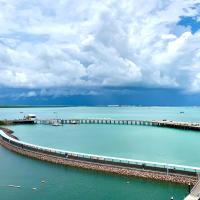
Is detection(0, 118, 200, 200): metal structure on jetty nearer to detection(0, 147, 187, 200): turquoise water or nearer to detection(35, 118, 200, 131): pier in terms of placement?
detection(0, 147, 187, 200): turquoise water

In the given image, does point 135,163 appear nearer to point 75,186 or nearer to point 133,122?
point 75,186

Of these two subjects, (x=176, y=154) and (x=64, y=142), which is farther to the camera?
(x=64, y=142)

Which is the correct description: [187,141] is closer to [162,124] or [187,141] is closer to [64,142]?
[64,142]

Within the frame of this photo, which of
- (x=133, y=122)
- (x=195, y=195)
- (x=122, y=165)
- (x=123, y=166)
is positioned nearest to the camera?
(x=195, y=195)

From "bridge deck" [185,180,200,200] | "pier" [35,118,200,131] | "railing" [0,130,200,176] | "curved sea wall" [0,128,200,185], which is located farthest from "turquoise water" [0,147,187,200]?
"pier" [35,118,200,131]

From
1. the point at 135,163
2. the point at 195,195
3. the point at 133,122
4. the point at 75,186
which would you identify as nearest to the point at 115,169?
the point at 135,163

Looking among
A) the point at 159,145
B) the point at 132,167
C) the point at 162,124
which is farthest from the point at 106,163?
the point at 162,124

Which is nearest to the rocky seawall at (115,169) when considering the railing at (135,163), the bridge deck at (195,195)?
the railing at (135,163)

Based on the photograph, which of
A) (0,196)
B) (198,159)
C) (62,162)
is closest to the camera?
(0,196)
